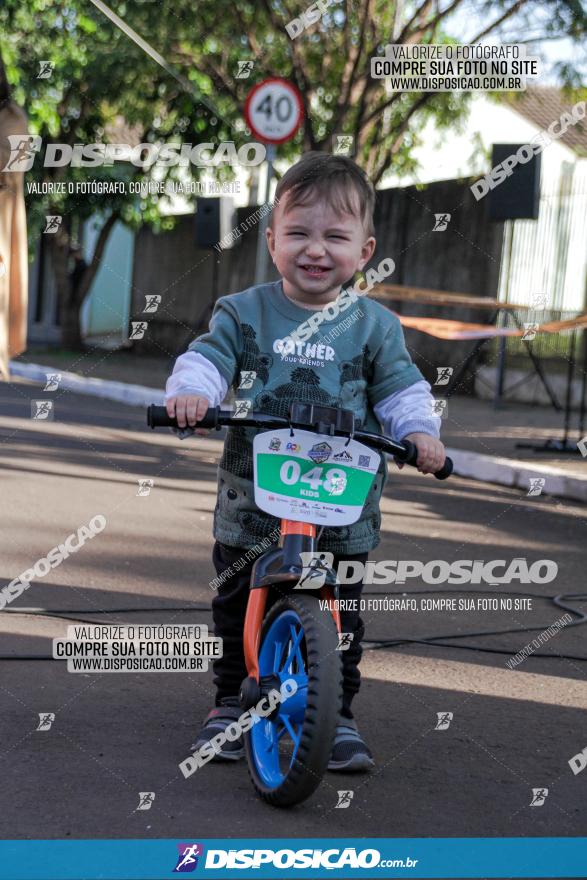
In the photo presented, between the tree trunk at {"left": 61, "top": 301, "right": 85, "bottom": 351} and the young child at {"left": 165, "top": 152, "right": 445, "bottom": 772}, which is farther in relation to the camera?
the tree trunk at {"left": 61, "top": 301, "right": 85, "bottom": 351}

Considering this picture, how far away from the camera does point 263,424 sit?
10.1 feet

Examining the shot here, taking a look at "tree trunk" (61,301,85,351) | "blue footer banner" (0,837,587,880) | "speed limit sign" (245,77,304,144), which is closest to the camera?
"blue footer banner" (0,837,587,880)

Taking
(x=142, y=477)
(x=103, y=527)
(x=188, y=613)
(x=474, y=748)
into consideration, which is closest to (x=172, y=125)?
(x=142, y=477)

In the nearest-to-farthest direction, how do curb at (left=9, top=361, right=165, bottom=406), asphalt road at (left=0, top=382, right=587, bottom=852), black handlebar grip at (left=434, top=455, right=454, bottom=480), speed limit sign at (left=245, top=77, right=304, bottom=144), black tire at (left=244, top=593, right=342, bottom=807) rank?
1. black tire at (left=244, top=593, right=342, bottom=807)
2. asphalt road at (left=0, top=382, right=587, bottom=852)
3. black handlebar grip at (left=434, top=455, right=454, bottom=480)
4. speed limit sign at (left=245, top=77, right=304, bottom=144)
5. curb at (left=9, top=361, right=165, bottom=406)

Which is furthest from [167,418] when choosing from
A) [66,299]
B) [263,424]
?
[66,299]

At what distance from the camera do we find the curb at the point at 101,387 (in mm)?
15430

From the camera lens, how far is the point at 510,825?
123 inches

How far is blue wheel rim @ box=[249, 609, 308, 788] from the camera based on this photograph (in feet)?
10.4

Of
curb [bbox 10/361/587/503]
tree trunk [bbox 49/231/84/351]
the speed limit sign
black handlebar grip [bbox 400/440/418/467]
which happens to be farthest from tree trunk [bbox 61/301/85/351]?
black handlebar grip [bbox 400/440/418/467]

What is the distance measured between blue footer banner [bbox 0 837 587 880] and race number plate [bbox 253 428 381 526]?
0.71 meters

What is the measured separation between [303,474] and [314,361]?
1.31 feet

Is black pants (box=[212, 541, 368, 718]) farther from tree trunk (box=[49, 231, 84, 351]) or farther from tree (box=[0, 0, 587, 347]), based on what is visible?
tree trunk (box=[49, 231, 84, 351])

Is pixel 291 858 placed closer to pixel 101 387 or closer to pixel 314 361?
pixel 314 361

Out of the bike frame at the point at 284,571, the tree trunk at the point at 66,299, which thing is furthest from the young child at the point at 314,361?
the tree trunk at the point at 66,299
